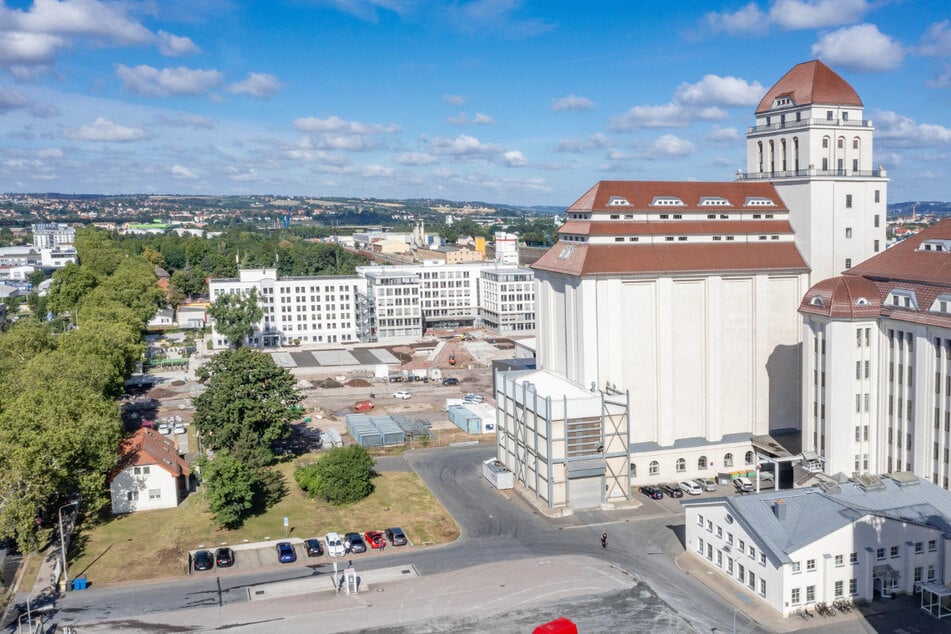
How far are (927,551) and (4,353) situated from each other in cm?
8383

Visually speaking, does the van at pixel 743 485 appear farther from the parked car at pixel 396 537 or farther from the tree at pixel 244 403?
the tree at pixel 244 403

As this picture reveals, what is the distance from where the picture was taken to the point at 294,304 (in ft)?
469

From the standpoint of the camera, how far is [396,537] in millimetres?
56219

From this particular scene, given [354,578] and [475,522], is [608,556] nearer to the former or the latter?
[475,522]

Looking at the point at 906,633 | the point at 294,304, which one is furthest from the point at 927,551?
the point at 294,304

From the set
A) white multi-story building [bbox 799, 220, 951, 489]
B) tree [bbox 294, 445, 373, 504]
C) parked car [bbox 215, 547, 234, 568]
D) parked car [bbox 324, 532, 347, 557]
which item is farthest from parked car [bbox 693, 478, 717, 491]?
parked car [bbox 215, 547, 234, 568]

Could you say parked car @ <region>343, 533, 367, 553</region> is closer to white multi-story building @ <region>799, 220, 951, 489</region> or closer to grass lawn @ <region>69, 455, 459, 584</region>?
grass lawn @ <region>69, 455, 459, 584</region>

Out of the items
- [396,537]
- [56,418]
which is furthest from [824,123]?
[56,418]

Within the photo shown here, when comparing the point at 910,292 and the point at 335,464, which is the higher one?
the point at 910,292

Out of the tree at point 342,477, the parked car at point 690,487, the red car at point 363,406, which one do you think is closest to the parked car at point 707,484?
the parked car at point 690,487

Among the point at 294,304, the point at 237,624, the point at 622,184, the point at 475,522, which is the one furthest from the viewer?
the point at 294,304

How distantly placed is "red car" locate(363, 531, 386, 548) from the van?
93.6 ft

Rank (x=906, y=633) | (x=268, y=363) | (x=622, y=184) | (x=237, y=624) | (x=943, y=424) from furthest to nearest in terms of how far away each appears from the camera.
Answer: (x=268, y=363), (x=622, y=184), (x=943, y=424), (x=237, y=624), (x=906, y=633)

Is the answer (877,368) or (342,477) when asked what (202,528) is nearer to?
(342,477)
